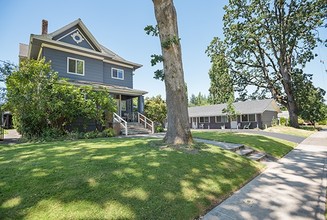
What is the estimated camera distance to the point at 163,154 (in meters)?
5.79

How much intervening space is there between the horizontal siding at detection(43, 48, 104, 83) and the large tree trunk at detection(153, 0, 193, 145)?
10.4m

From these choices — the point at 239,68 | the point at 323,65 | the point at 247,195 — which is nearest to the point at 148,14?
the point at 247,195

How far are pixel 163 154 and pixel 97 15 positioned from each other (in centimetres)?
1179

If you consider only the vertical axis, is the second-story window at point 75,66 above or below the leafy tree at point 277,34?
below

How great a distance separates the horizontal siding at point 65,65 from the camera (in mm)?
14023

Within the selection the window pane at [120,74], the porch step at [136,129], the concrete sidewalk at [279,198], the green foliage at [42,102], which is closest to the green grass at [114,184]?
the concrete sidewalk at [279,198]

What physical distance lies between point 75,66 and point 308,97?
3516 cm

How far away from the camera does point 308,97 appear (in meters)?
30.7

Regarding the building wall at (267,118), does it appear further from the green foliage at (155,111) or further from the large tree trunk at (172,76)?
the large tree trunk at (172,76)

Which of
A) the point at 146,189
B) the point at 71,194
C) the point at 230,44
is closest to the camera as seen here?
the point at 71,194

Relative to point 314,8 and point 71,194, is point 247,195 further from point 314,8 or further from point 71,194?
point 314,8

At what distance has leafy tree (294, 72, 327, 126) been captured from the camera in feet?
85.1

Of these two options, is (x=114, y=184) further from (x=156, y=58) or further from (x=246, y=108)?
(x=246, y=108)

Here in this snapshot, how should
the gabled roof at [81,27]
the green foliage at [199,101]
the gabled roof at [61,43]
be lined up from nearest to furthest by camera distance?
the gabled roof at [61,43] < the gabled roof at [81,27] < the green foliage at [199,101]
